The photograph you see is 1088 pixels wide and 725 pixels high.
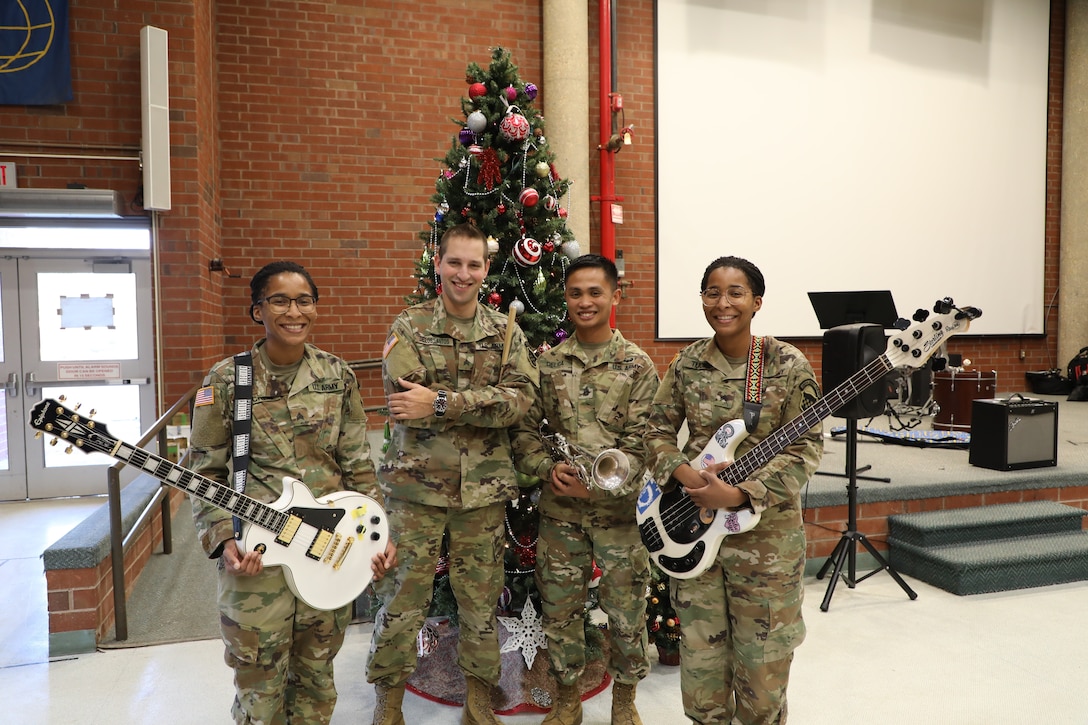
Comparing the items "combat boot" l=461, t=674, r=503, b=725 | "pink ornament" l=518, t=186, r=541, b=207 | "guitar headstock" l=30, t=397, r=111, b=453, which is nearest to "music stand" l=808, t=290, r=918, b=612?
"pink ornament" l=518, t=186, r=541, b=207

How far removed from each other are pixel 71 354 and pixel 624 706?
6.35m

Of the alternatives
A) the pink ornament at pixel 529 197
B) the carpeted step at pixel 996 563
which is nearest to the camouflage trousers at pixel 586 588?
the pink ornament at pixel 529 197

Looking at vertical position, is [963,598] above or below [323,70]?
below

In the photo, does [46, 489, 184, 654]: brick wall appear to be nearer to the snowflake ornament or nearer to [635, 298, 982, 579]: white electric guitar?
the snowflake ornament

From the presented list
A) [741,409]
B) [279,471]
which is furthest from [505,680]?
[741,409]

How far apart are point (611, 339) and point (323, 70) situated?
18.7 ft

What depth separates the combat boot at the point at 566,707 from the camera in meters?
2.95

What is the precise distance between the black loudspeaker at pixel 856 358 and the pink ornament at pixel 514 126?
258 centimetres

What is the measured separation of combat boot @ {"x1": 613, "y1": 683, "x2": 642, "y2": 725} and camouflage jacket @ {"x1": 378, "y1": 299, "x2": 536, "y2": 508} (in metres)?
0.90

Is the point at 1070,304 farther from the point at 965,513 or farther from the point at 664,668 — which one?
the point at 664,668

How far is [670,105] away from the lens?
8219 mm

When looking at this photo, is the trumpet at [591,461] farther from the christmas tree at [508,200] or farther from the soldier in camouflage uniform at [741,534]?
the christmas tree at [508,200]

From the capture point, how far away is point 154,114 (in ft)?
18.6

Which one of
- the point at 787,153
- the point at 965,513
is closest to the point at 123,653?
the point at 965,513
